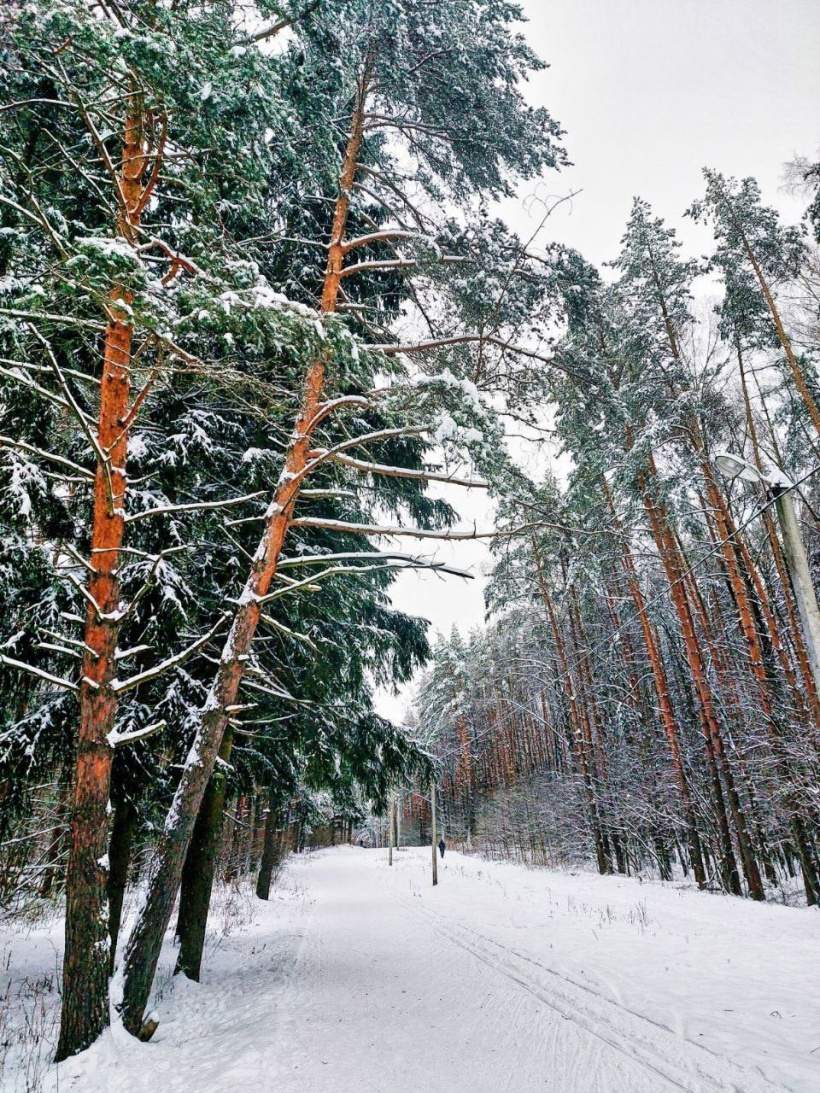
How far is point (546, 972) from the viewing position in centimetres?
532

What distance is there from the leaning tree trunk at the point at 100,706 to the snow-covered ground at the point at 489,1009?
0.35 m

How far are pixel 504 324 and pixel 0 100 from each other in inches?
197

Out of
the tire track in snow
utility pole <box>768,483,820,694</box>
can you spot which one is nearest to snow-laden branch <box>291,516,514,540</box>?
utility pole <box>768,483,820,694</box>

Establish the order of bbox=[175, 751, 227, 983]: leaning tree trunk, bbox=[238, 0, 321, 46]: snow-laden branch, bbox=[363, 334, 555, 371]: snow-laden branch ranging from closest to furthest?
1. bbox=[238, 0, 321, 46]: snow-laden branch
2. bbox=[175, 751, 227, 983]: leaning tree trunk
3. bbox=[363, 334, 555, 371]: snow-laden branch

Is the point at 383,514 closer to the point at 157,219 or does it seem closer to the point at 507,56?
the point at 157,219

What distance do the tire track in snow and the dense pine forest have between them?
8.16 ft

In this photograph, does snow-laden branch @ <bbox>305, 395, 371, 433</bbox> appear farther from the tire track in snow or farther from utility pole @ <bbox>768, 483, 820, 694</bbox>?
the tire track in snow

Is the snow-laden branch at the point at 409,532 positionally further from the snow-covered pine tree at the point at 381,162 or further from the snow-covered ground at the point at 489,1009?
the snow-covered ground at the point at 489,1009

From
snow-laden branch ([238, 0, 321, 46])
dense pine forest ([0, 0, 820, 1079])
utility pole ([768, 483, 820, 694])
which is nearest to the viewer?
dense pine forest ([0, 0, 820, 1079])

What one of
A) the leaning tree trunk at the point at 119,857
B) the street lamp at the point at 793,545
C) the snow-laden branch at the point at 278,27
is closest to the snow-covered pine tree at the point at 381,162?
the snow-laden branch at the point at 278,27

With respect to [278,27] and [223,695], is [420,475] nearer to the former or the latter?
[223,695]

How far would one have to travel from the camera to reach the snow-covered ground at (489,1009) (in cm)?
314

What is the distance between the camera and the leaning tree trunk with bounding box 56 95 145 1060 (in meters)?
3.42

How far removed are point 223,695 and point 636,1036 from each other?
4153 millimetres
